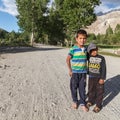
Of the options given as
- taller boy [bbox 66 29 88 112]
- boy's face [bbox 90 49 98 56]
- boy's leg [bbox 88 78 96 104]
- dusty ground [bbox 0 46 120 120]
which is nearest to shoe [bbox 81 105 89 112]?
taller boy [bbox 66 29 88 112]

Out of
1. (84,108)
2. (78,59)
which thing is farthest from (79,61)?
(84,108)

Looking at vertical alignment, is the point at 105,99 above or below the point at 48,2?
below

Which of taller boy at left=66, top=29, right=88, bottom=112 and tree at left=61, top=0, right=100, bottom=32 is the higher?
tree at left=61, top=0, right=100, bottom=32

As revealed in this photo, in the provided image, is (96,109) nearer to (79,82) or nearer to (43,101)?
(79,82)

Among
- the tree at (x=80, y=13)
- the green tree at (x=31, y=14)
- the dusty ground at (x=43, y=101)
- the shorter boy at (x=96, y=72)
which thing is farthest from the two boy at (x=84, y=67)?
the green tree at (x=31, y=14)

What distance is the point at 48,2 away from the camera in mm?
76938

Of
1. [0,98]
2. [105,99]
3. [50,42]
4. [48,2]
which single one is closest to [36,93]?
[0,98]

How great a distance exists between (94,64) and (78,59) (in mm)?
437

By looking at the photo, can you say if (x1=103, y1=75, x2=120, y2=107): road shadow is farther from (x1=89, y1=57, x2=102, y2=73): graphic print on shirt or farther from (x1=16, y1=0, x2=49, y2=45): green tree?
(x1=16, y1=0, x2=49, y2=45): green tree

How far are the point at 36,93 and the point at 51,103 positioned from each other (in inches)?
56.2

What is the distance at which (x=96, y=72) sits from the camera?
816 cm

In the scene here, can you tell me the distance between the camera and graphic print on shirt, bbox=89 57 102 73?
8094mm

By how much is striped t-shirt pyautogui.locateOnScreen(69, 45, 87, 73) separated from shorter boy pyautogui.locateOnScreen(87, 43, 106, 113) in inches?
7.1

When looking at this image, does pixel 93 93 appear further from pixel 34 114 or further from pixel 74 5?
pixel 74 5
